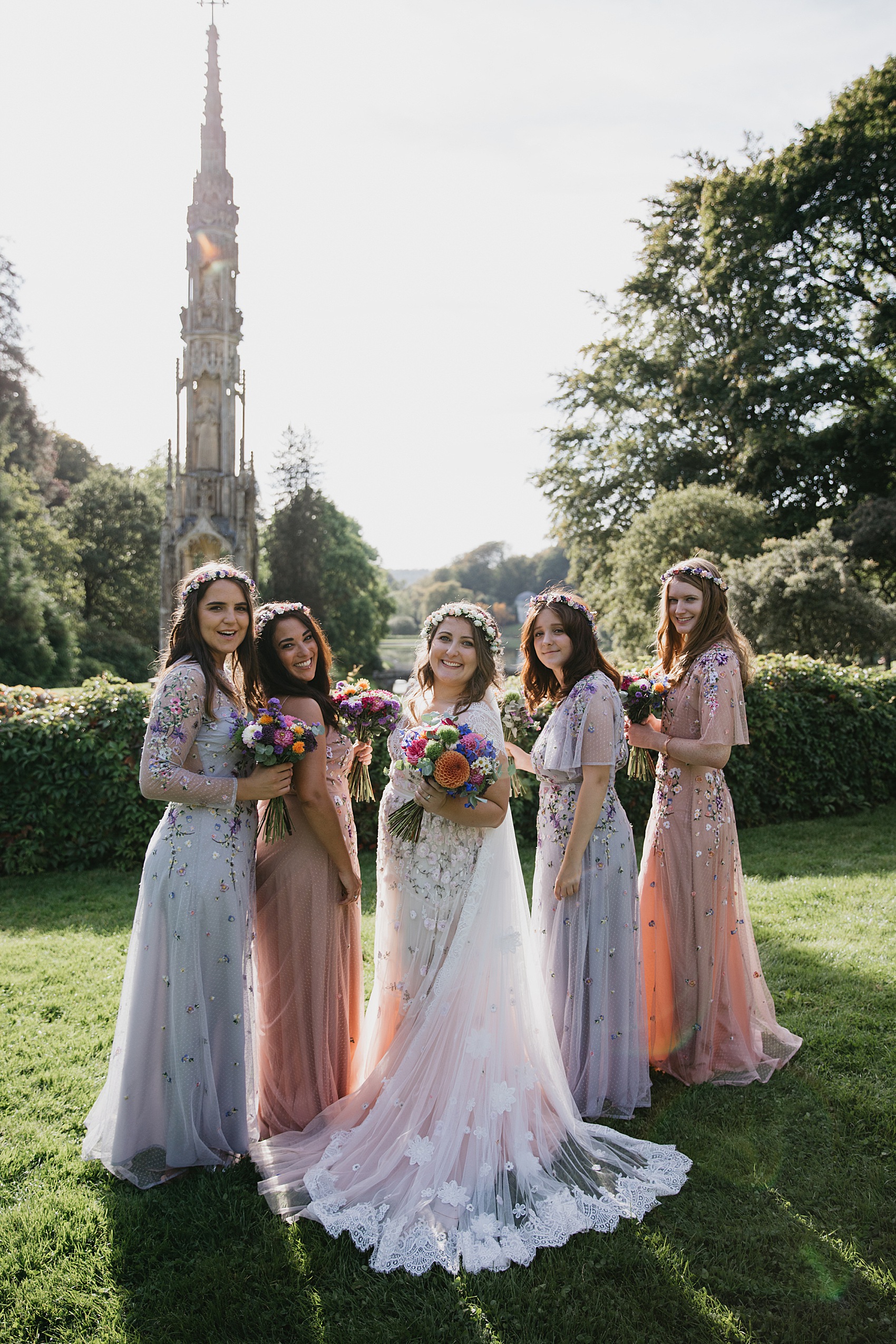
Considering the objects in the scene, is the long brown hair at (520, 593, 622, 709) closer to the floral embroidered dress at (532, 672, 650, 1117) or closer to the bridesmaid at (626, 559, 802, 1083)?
the floral embroidered dress at (532, 672, 650, 1117)

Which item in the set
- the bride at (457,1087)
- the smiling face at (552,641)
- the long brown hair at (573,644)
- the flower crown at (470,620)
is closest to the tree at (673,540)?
the long brown hair at (573,644)

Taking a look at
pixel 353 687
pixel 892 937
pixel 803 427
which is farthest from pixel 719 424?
pixel 353 687

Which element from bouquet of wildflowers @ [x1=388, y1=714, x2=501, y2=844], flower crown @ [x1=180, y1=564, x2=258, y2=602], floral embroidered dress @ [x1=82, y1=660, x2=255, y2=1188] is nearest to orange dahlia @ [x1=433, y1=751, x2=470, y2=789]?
bouquet of wildflowers @ [x1=388, y1=714, x2=501, y2=844]

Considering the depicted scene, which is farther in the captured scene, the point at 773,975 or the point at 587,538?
the point at 587,538

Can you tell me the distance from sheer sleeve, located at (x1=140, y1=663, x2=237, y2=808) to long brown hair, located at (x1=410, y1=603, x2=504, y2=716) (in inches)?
42.6

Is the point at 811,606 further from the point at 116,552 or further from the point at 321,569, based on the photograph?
the point at 116,552

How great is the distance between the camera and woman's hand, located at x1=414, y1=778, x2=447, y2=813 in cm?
376

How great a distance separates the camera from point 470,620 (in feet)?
13.3

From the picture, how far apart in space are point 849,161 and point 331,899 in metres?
26.2

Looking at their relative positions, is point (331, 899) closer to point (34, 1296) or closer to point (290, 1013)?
point (290, 1013)

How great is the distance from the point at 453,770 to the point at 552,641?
1.04 metres

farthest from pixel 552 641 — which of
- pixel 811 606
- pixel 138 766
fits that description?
pixel 811 606

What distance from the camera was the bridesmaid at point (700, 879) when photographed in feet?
14.8

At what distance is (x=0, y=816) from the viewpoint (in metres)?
8.60
